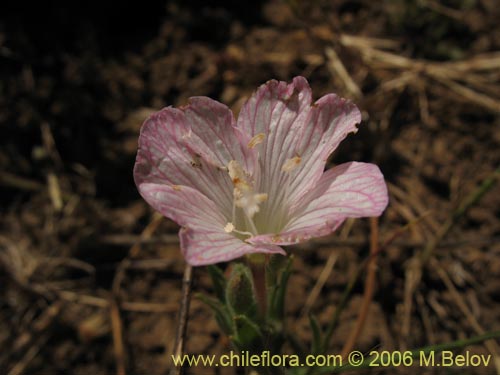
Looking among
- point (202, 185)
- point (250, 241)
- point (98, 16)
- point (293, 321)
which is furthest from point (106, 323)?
point (98, 16)

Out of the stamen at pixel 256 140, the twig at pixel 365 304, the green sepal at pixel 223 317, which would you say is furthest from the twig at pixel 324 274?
the stamen at pixel 256 140

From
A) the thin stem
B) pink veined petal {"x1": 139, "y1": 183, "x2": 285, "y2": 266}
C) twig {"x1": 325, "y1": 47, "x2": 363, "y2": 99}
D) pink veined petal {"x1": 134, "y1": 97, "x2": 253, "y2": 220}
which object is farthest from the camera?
twig {"x1": 325, "y1": 47, "x2": 363, "y2": 99}

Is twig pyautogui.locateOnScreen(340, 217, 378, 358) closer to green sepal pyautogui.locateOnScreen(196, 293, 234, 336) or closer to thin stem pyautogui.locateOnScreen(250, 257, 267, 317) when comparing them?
thin stem pyautogui.locateOnScreen(250, 257, 267, 317)

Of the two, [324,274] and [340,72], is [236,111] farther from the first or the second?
[324,274]

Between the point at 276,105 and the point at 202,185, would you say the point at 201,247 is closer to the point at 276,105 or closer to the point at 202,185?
the point at 202,185

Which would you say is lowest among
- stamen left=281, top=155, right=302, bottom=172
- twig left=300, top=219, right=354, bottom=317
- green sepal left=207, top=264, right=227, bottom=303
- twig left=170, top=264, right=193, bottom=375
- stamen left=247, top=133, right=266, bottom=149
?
twig left=300, top=219, right=354, bottom=317

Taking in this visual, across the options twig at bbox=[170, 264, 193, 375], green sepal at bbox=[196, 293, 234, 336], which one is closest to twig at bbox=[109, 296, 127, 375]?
twig at bbox=[170, 264, 193, 375]

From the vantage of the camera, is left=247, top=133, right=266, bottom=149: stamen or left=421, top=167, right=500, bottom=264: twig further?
left=421, top=167, right=500, bottom=264: twig
